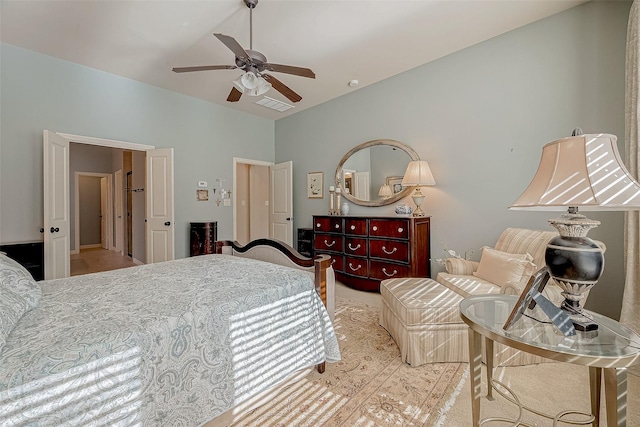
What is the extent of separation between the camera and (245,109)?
5.30 meters

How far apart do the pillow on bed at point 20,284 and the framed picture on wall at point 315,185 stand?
4.09m

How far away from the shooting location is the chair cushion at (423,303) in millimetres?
2104

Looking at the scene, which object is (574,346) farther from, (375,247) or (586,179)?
(375,247)

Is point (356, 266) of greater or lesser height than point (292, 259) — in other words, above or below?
below

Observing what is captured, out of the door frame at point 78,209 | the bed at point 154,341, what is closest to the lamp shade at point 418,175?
the bed at point 154,341

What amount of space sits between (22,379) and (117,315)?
372 millimetres

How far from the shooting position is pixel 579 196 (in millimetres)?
1049

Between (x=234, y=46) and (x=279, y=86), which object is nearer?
(x=234, y=46)

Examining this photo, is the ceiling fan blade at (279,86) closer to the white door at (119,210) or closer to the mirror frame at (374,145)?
the mirror frame at (374,145)

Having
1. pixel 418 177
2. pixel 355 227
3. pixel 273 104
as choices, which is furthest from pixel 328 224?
pixel 273 104

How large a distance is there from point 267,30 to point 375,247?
2.83 meters

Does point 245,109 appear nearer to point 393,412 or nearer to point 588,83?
point 588,83

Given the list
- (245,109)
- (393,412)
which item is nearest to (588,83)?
(393,412)

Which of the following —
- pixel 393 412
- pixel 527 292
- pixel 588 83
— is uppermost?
pixel 588 83
